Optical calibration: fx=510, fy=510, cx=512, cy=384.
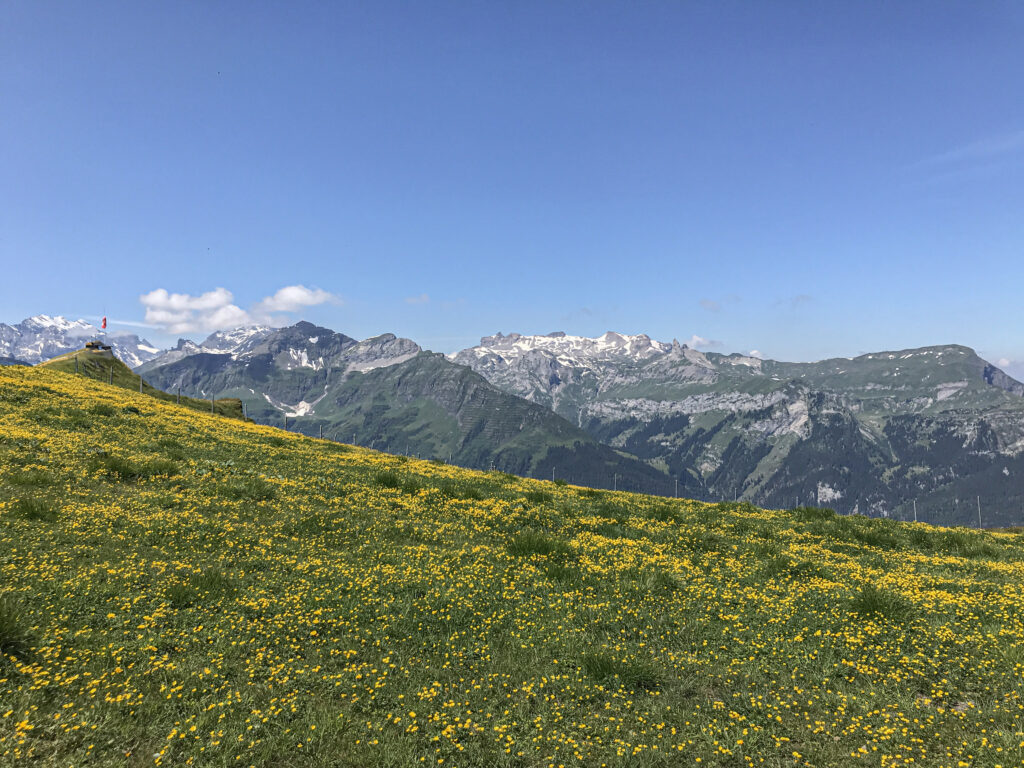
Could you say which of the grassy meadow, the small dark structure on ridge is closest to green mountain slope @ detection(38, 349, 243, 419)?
the small dark structure on ridge

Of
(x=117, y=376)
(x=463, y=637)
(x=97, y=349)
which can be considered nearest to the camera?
(x=463, y=637)

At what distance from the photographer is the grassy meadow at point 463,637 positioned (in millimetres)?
8703

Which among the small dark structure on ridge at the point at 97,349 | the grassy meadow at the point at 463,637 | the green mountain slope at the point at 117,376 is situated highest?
the small dark structure on ridge at the point at 97,349

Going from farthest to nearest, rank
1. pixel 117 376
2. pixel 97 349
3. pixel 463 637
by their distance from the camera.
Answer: pixel 97 349, pixel 117 376, pixel 463 637

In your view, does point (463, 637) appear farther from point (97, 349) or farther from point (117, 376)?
point (97, 349)

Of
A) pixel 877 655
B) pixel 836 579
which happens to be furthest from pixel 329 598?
pixel 836 579

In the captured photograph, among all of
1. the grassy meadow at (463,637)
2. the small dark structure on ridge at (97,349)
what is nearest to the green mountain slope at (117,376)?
the small dark structure on ridge at (97,349)

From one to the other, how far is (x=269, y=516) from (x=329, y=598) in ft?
25.1

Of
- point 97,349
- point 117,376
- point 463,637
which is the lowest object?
point 463,637

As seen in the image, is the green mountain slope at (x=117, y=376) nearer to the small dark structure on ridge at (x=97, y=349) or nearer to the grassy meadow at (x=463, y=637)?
the small dark structure on ridge at (x=97, y=349)

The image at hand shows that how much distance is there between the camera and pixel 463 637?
12336 mm

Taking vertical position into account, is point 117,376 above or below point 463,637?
above

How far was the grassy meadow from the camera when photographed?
8.70m

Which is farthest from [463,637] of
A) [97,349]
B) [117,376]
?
[97,349]
